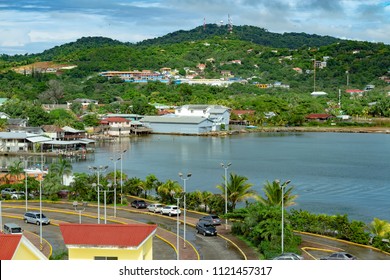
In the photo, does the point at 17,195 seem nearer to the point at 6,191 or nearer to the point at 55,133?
the point at 6,191

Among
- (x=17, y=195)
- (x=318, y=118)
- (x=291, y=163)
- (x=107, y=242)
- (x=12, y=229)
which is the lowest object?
(x=291, y=163)

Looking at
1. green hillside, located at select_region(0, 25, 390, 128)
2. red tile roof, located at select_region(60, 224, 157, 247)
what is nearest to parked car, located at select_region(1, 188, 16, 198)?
red tile roof, located at select_region(60, 224, 157, 247)

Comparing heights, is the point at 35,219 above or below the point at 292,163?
above

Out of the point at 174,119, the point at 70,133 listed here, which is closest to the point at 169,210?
the point at 70,133

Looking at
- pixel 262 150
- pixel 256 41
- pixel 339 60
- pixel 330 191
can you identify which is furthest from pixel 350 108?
pixel 256 41

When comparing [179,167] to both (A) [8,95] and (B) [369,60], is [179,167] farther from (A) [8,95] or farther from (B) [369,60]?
(B) [369,60]

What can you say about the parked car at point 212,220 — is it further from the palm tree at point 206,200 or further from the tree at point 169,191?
the tree at point 169,191

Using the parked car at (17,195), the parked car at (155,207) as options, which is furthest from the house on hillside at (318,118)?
the parked car at (155,207)
